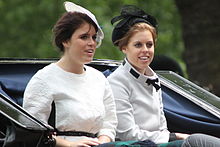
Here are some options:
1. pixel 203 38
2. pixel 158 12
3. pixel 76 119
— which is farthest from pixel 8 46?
pixel 76 119

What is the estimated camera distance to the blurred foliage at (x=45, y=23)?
14.5 meters

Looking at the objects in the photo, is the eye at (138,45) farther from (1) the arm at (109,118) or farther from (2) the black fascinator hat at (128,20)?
(1) the arm at (109,118)

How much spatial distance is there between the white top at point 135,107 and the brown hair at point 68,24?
0.52 metres

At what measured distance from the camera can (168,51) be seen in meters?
15.4

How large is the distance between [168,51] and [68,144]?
1141 cm

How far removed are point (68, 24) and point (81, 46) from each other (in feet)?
0.49

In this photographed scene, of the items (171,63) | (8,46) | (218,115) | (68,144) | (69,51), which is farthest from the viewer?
(8,46)

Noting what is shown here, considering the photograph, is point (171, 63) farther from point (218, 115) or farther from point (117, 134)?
point (117, 134)

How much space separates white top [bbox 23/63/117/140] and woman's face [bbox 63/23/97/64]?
111 millimetres

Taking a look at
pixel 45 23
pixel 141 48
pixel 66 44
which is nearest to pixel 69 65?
pixel 66 44

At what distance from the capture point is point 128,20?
4.73 metres

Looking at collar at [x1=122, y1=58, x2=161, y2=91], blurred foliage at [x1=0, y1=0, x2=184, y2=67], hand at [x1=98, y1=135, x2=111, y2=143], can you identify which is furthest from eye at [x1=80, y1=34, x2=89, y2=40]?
blurred foliage at [x1=0, y1=0, x2=184, y2=67]

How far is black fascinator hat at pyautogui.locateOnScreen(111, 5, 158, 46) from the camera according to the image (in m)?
4.71

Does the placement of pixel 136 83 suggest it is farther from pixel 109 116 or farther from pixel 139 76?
pixel 109 116
